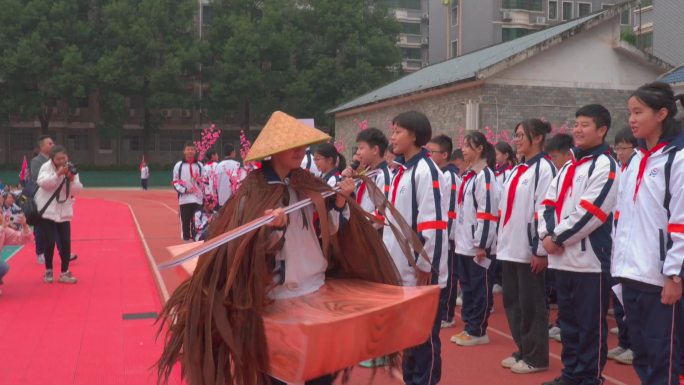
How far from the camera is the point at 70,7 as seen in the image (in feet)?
138

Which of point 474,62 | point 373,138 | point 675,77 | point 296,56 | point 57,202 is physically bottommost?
point 57,202

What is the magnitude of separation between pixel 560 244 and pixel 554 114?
46.7 ft

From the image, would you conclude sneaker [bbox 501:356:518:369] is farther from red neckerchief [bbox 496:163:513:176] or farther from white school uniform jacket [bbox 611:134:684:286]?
red neckerchief [bbox 496:163:513:176]

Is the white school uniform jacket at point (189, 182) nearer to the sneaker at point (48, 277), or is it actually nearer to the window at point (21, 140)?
the sneaker at point (48, 277)

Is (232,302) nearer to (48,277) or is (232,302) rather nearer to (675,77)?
(48,277)

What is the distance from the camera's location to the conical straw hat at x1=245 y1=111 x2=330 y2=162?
3248 mm

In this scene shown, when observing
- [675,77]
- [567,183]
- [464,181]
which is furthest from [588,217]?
[675,77]

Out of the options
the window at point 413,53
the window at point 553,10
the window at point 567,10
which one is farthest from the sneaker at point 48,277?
the window at point 413,53

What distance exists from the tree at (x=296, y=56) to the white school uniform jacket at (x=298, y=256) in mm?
39640

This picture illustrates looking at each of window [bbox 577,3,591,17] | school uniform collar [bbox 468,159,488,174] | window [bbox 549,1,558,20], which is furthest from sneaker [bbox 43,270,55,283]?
window [bbox 577,3,591,17]

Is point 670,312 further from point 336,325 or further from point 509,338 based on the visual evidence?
point 509,338

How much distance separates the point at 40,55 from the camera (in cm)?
4084

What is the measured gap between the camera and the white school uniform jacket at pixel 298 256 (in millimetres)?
3316

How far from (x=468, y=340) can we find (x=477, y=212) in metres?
1.14
